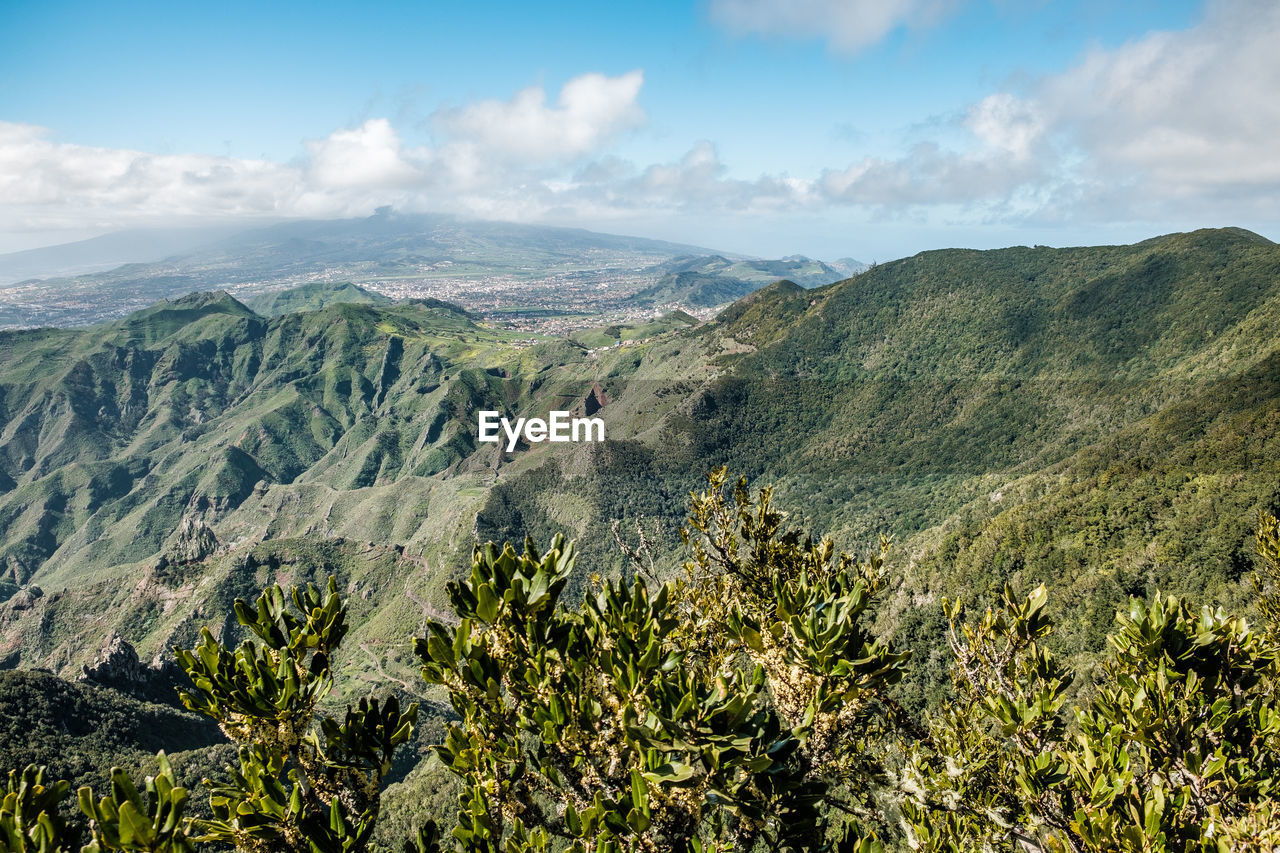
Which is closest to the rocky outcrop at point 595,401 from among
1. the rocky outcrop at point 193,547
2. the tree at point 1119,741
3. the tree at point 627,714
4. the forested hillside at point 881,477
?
the forested hillside at point 881,477

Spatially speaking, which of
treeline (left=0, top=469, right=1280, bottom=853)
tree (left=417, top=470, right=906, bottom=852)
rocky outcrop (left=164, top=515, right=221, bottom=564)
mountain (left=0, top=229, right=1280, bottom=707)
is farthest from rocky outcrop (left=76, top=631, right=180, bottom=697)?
tree (left=417, top=470, right=906, bottom=852)

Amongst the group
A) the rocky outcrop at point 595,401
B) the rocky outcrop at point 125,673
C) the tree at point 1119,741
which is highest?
the tree at point 1119,741

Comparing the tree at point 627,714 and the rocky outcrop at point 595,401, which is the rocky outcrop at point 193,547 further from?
the tree at point 627,714

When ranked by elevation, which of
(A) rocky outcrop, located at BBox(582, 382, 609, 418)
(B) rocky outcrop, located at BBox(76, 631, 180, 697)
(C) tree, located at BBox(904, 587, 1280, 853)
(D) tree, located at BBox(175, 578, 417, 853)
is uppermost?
(D) tree, located at BBox(175, 578, 417, 853)

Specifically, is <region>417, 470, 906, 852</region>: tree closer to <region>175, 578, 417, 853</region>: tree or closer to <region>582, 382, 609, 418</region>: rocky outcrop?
<region>175, 578, 417, 853</region>: tree

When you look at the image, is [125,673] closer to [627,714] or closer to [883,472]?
[627,714]

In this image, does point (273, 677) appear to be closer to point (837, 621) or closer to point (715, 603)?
point (837, 621)

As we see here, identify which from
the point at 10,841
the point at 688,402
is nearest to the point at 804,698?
the point at 10,841
